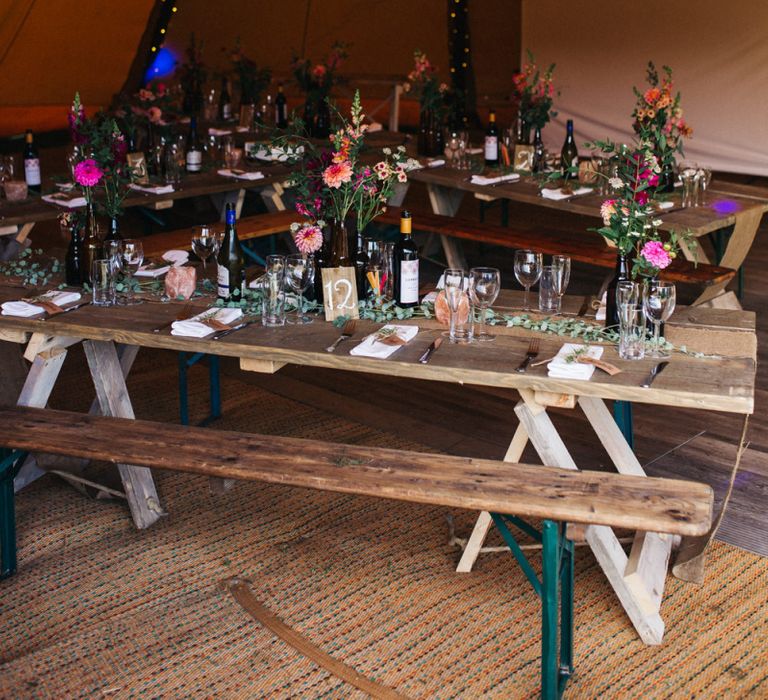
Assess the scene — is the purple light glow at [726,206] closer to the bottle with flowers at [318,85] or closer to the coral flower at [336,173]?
the coral flower at [336,173]

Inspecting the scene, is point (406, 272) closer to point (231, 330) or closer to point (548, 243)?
point (231, 330)

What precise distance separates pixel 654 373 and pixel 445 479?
57 centimetres

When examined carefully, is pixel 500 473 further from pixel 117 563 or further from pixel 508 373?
pixel 117 563

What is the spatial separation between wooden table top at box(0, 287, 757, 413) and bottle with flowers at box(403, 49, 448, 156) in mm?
3037

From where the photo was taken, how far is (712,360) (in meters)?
2.60

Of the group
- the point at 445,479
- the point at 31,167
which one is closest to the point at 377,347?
the point at 445,479

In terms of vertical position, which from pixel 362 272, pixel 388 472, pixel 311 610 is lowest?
pixel 311 610

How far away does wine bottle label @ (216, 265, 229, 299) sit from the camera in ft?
10.3

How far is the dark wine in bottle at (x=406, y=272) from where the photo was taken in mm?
3002

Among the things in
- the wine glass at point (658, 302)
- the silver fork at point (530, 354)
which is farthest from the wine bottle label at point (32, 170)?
the wine glass at point (658, 302)

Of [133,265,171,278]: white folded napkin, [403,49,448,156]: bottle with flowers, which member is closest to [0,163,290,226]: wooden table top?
[403,49,448,156]: bottle with flowers

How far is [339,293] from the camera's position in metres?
2.96

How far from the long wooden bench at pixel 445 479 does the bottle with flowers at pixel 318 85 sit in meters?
4.13

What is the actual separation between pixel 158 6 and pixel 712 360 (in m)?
7.42
